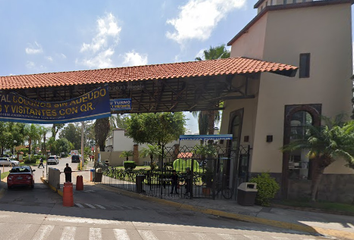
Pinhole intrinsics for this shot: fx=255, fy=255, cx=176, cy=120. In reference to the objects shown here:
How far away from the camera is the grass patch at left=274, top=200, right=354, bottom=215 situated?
10302 mm

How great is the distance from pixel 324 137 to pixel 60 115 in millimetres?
12338

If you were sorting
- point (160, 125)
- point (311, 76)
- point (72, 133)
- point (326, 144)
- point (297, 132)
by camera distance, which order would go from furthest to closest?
point (72, 133)
point (160, 125)
point (297, 132)
point (311, 76)
point (326, 144)

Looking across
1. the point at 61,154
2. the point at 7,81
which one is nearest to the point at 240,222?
the point at 7,81

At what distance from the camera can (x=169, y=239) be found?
6660 mm

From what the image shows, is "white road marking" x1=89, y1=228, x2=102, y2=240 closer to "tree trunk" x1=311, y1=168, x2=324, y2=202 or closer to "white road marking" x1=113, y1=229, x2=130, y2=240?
"white road marking" x1=113, y1=229, x2=130, y2=240

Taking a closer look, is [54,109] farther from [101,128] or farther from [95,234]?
[101,128]

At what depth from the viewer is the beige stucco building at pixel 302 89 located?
11.8 meters

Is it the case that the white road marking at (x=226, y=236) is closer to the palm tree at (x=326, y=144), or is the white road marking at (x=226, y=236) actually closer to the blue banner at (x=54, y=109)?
the palm tree at (x=326, y=144)

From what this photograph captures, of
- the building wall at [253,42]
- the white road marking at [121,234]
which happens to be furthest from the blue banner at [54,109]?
the building wall at [253,42]

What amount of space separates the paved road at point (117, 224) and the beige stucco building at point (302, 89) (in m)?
4.35

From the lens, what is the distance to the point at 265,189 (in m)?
10.9

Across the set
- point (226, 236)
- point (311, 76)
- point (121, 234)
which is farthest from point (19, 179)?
point (311, 76)

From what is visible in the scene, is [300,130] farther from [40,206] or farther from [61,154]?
[61,154]

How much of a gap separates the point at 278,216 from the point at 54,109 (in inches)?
455
